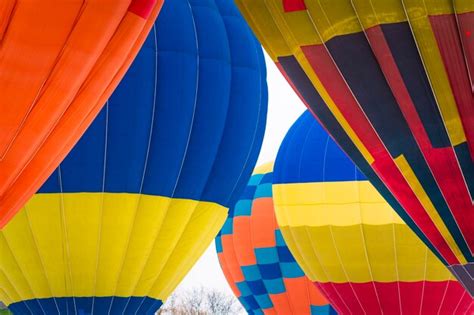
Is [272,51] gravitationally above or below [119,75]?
above

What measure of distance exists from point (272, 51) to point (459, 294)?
221 inches

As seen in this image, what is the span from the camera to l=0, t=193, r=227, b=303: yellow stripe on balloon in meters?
11.8

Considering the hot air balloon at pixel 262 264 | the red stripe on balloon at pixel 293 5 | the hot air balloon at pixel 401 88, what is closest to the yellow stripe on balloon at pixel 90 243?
the hot air balloon at pixel 401 88

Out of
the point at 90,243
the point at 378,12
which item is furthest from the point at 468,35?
the point at 90,243

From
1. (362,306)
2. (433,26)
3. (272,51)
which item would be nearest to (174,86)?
(272,51)

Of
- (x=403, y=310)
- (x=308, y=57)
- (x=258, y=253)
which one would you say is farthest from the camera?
(x=258, y=253)

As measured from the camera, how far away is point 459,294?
49.1ft

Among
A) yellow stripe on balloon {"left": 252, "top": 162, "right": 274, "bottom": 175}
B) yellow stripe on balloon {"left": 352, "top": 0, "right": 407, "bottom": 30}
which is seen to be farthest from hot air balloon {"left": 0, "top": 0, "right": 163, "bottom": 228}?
yellow stripe on balloon {"left": 252, "top": 162, "right": 274, "bottom": 175}

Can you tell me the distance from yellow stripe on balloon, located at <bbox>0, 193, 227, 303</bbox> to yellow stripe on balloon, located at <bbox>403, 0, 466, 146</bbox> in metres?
3.61

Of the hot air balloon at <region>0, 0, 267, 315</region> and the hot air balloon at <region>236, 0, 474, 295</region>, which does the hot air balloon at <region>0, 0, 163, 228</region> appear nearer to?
the hot air balloon at <region>236, 0, 474, 295</region>

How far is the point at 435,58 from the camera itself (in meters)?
9.56

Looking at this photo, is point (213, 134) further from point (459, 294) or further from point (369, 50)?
point (459, 294)

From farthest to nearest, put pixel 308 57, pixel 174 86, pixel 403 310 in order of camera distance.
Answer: pixel 403 310 → pixel 174 86 → pixel 308 57

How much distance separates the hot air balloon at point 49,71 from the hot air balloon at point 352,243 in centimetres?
660
